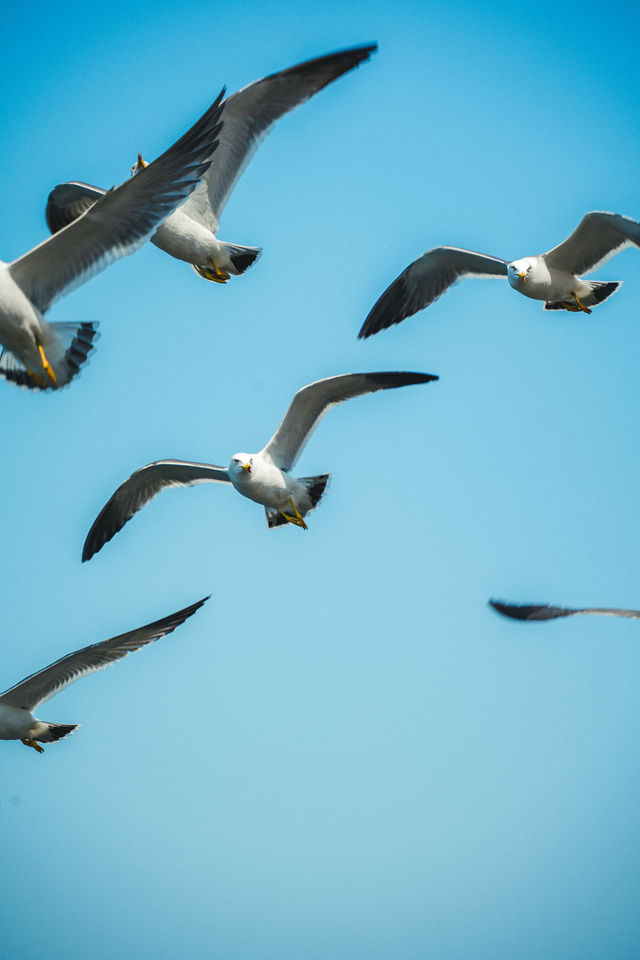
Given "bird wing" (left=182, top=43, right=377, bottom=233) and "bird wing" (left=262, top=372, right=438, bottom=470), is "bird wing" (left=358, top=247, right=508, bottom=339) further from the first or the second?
"bird wing" (left=182, top=43, right=377, bottom=233)

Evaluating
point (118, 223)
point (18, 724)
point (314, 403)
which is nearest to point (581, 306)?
point (314, 403)

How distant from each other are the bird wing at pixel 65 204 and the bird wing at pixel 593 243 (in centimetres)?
407

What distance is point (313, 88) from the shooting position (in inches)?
377

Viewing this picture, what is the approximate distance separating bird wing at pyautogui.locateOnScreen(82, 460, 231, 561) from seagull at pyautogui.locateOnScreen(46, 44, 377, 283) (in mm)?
1634

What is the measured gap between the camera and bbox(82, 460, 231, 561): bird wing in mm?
10047

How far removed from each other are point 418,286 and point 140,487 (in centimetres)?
318

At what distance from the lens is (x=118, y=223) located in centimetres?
779

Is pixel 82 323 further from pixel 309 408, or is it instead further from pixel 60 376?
pixel 309 408

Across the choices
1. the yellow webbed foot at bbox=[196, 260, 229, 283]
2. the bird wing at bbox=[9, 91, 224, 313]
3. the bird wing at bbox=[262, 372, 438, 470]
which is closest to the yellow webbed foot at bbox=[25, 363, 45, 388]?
the bird wing at bbox=[9, 91, 224, 313]

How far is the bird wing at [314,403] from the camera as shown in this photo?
9203 millimetres

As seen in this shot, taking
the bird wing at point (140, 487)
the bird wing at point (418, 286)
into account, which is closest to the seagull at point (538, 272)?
the bird wing at point (418, 286)

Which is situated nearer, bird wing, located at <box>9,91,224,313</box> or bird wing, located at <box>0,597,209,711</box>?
bird wing, located at <box>9,91,224,313</box>

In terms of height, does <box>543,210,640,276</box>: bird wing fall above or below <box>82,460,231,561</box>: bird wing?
above

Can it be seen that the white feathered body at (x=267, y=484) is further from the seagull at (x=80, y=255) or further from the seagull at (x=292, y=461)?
the seagull at (x=80, y=255)
